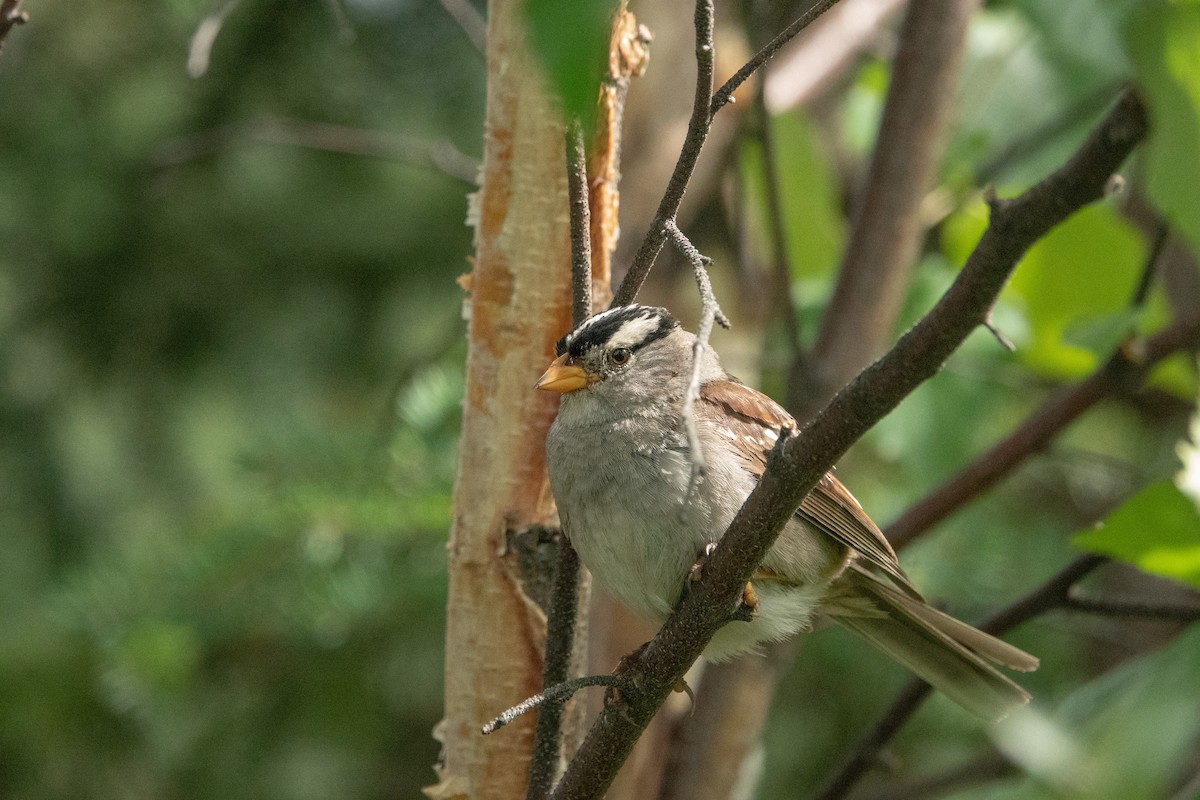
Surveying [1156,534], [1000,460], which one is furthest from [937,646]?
[1156,534]

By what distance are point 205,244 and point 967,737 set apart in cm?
308

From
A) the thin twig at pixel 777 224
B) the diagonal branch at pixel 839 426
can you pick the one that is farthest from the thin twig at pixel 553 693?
the thin twig at pixel 777 224

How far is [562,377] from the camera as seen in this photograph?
83.1 inches

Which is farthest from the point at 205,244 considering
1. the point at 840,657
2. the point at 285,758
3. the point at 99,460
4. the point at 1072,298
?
the point at 1072,298

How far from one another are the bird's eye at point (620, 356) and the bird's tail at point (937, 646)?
2.07 feet

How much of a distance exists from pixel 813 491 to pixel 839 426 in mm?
1037

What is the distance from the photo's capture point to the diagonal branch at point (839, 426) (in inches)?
41.7

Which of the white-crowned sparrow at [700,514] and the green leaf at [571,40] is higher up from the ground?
the white-crowned sparrow at [700,514]

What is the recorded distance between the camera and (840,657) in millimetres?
3822

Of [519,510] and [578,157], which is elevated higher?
[578,157]

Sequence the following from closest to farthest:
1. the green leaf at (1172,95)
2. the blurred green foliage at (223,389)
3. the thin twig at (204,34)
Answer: the green leaf at (1172,95)
the thin twig at (204,34)
the blurred green foliage at (223,389)

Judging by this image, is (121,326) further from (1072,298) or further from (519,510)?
(1072,298)

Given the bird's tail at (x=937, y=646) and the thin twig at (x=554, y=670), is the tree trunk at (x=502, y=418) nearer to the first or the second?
the thin twig at (x=554, y=670)

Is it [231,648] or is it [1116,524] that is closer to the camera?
[1116,524]
